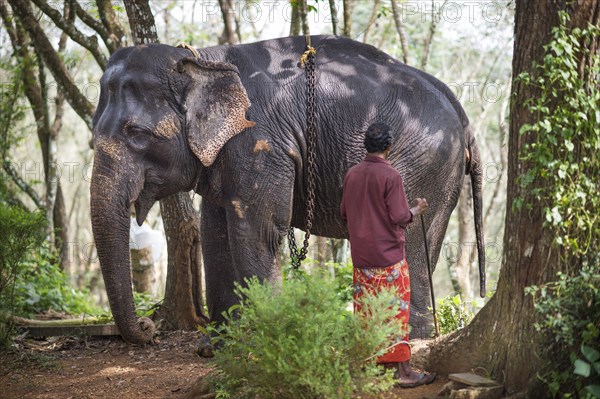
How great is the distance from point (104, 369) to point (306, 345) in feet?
10.8

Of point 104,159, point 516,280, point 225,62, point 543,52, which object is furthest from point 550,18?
point 104,159

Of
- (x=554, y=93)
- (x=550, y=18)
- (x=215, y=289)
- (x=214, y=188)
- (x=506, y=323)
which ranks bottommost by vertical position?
(x=215, y=289)

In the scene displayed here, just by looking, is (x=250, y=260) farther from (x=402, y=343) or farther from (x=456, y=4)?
(x=456, y=4)

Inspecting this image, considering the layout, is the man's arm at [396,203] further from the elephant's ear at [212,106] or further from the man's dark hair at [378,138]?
the elephant's ear at [212,106]

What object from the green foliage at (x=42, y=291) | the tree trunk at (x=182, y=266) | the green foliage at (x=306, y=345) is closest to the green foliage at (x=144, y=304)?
the tree trunk at (x=182, y=266)

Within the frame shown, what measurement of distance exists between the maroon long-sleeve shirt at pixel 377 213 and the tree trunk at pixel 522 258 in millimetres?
697

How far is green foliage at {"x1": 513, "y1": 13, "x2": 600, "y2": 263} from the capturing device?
4641 mm

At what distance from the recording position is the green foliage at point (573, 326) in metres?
4.40

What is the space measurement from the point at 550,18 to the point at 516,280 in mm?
1623

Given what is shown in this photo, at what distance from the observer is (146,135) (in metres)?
6.30

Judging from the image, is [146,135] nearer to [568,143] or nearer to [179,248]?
[179,248]

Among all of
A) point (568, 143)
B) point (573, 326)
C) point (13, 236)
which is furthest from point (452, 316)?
point (13, 236)

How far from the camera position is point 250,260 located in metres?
6.33

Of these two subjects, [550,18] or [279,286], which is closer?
[550,18]
